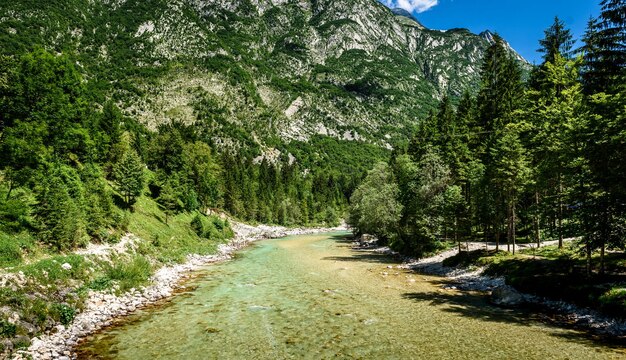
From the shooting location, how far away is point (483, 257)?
33.7 meters

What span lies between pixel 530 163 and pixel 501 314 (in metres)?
21.7

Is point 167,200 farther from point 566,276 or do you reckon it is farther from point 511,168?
point 566,276

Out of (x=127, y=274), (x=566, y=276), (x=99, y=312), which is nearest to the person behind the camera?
(x=99, y=312)

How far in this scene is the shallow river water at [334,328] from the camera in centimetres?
1476

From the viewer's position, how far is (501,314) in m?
20.1

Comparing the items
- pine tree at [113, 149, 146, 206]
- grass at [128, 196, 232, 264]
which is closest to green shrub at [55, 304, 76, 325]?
grass at [128, 196, 232, 264]

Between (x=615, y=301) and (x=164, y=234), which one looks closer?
(x=615, y=301)

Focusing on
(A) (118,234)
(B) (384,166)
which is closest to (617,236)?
(A) (118,234)

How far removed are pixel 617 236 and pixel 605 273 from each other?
4246mm

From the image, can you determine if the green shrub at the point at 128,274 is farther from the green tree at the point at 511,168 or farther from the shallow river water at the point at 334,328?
the green tree at the point at 511,168

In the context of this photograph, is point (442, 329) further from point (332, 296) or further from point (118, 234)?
point (118, 234)

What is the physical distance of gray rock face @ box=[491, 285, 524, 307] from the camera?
21983mm

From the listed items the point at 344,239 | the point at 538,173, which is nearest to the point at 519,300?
the point at 538,173

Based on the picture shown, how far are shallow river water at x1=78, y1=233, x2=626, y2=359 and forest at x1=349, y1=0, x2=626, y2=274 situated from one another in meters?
7.58
